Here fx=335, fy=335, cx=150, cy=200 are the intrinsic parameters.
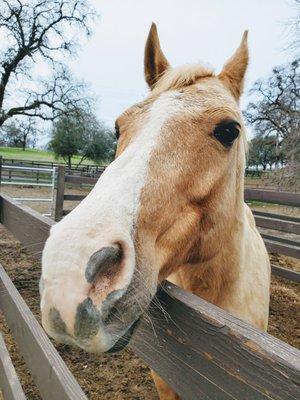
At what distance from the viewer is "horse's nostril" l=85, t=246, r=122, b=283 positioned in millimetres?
978

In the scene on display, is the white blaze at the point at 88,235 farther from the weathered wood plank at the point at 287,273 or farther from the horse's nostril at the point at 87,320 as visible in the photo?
the weathered wood plank at the point at 287,273

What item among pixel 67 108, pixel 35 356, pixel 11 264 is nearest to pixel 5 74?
pixel 67 108

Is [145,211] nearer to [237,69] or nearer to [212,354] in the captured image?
[212,354]

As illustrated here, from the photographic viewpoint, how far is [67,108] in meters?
24.3

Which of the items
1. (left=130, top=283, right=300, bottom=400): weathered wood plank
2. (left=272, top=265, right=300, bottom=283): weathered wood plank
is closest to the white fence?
(left=272, top=265, right=300, bottom=283): weathered wood plank

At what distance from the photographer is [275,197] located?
5.47m

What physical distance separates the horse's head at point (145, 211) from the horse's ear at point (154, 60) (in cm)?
3

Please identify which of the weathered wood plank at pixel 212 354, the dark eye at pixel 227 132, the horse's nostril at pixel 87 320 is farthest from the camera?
the dark eye at pixel 227 132

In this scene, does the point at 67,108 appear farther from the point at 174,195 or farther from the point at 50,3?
the point at 174,195

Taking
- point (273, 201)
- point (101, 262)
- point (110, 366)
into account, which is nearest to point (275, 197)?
point (273, 201)

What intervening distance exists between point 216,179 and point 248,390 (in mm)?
1036

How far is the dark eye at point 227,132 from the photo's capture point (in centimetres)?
165

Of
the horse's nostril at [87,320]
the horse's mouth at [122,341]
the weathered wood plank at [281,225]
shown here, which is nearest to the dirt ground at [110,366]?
the weathered wood plank at [281,225]

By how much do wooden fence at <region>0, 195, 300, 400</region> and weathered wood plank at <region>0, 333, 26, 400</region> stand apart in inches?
14.6
